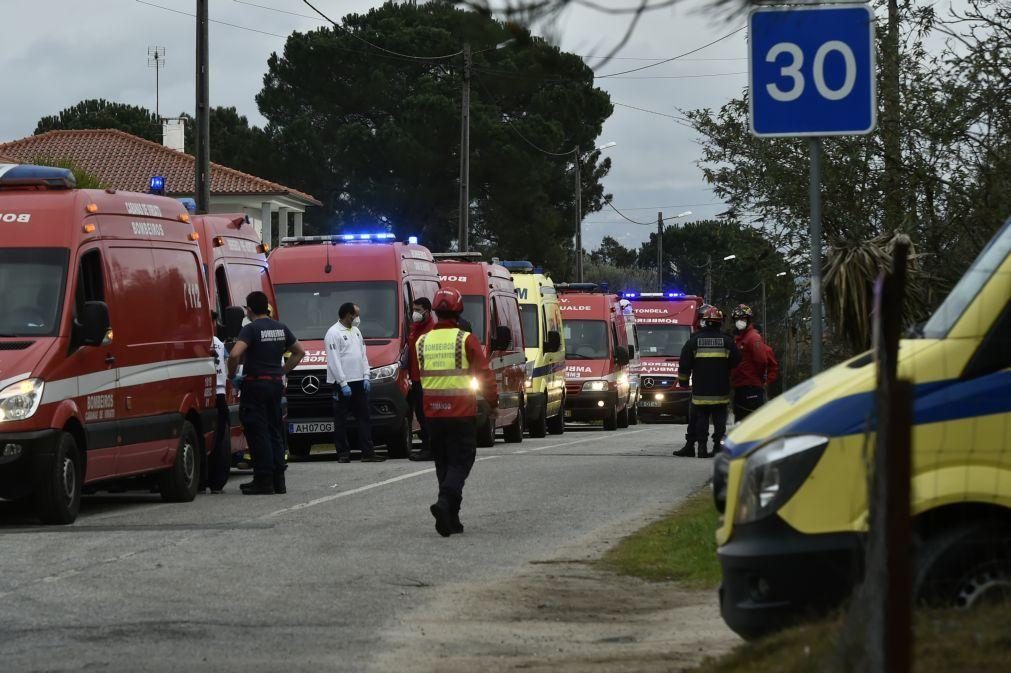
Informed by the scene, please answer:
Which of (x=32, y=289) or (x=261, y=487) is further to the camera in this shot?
(x=261, y=487)

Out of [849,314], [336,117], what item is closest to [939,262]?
[849,314]

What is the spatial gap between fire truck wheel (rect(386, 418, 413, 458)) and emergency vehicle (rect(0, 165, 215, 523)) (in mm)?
6248

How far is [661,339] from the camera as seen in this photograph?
44.0 m

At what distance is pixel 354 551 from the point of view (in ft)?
39.4

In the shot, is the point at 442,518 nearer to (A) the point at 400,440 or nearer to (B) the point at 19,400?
(B) the point at 19,400

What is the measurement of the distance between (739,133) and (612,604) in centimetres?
1084

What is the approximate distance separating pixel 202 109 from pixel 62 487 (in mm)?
16870

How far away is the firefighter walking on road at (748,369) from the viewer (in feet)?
70.1

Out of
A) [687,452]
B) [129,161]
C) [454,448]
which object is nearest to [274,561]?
[454,448]

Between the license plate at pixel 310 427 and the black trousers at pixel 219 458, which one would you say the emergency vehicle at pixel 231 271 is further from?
the license plate at pixel 310 427

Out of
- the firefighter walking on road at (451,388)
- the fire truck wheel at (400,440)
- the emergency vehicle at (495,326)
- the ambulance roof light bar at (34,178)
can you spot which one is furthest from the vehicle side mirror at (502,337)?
the firefighter walking on road at (451,388)

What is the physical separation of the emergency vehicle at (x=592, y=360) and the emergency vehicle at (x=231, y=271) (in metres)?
15.3

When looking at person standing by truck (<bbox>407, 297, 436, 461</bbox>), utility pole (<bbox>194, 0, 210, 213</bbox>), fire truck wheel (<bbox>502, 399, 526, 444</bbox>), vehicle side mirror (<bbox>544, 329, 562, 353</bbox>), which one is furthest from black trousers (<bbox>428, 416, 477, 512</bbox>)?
vehicle side mirror (<bbox>544, 329, 562, 353</bbox>)

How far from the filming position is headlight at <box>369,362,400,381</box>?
22859 mm
